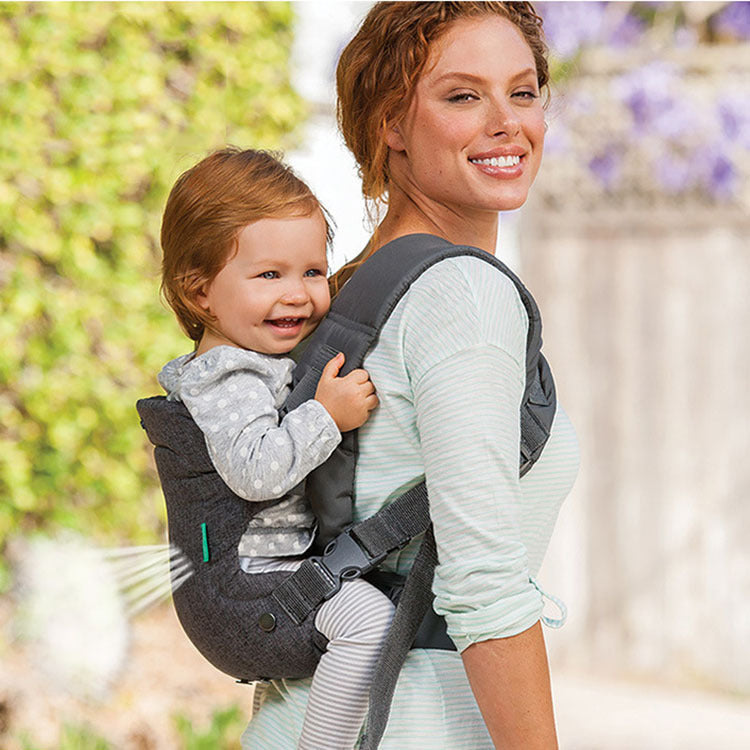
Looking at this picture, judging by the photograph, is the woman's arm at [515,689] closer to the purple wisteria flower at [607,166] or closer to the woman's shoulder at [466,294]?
the woman's shoulder at [466,294]

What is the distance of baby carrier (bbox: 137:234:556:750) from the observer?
1357mm

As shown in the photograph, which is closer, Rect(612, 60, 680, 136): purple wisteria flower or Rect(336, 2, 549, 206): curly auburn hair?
Rect(336, 2, 549, 206): curly auburn hair

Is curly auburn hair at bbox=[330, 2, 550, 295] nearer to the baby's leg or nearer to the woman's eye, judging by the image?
the woman's eye

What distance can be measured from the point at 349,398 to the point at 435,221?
15.1 inches

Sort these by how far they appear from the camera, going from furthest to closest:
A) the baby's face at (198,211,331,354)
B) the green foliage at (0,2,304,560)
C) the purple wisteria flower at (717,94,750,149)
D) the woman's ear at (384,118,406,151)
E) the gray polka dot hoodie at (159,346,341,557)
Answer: the purple wisteria flower at (717,94,750,149), the green foliage at (0,2,304,560), the woman's ear at (384,118,406,151), the baby's face at (198,211,331,354), the gray polka dot hoodie at (159,346,341,557)

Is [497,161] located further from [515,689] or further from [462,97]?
[515,689]

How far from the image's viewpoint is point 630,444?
18.1 feet

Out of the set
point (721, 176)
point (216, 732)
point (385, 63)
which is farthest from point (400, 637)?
point (721, 176)

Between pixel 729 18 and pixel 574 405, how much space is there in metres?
2.05

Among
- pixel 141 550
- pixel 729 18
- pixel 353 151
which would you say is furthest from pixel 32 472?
pixel 729 18

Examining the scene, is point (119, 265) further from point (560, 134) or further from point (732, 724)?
point (732, 724)

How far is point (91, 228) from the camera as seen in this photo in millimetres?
3908

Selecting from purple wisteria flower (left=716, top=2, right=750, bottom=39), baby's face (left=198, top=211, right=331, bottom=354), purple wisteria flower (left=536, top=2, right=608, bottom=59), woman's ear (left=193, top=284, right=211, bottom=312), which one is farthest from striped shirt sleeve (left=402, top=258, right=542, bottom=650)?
purple wisteria flower (left=716, top=2, right=750, bottom=39)

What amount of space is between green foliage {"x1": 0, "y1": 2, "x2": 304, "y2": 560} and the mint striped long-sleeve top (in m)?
2.50
